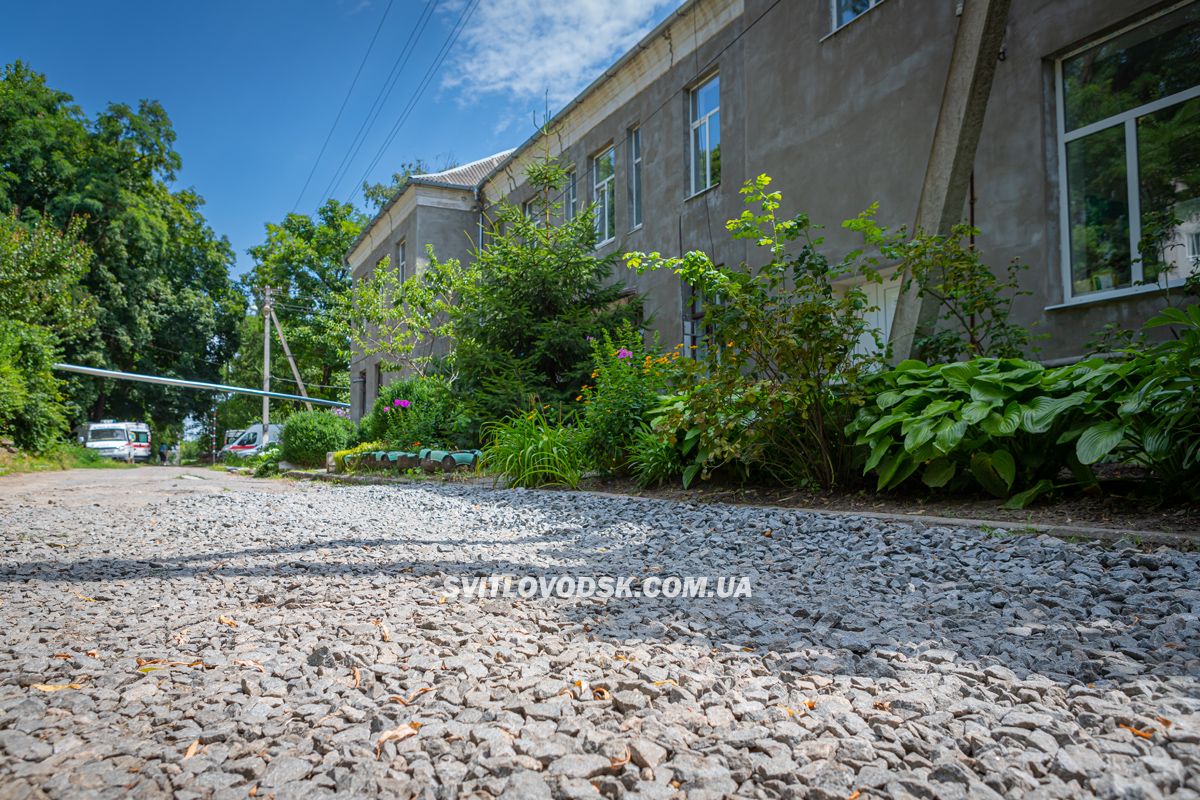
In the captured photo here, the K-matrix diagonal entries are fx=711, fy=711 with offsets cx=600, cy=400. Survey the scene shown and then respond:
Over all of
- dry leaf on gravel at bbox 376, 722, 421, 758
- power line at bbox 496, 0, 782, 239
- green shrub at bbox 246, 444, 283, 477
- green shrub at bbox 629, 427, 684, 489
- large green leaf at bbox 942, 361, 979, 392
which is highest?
power line at bbox 496, 0, 782, 239

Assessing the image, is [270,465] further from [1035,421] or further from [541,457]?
[1035,421]

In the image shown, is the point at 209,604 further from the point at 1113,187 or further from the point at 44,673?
the point at 1113,187

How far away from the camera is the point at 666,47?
11609 millimetres

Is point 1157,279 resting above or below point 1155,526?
above

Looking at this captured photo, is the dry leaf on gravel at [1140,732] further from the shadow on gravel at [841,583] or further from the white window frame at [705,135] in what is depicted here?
the white window frame at [705,135]

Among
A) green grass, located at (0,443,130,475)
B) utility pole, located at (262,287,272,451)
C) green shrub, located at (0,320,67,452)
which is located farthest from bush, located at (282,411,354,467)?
utility pole, located at (262,287,272,451)

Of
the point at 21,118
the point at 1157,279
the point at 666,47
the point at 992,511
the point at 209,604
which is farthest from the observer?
the point at 21,118

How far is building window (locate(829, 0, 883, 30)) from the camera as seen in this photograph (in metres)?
7.94

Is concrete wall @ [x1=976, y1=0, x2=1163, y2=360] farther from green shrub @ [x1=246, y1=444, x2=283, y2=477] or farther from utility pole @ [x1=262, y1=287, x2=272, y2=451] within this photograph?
utility pole @ [x1=262, y1=287, x2=272, y2=451]

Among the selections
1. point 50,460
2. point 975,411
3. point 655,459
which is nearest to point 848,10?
point 655,459

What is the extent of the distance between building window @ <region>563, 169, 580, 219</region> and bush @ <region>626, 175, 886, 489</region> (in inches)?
393

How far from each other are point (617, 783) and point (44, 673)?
4.91 feet

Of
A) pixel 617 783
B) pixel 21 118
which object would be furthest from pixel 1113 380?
pixel 21 118

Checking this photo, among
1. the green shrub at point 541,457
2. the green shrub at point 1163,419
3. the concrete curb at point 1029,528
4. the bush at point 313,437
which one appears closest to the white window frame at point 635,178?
the green shrub at point 541,457
